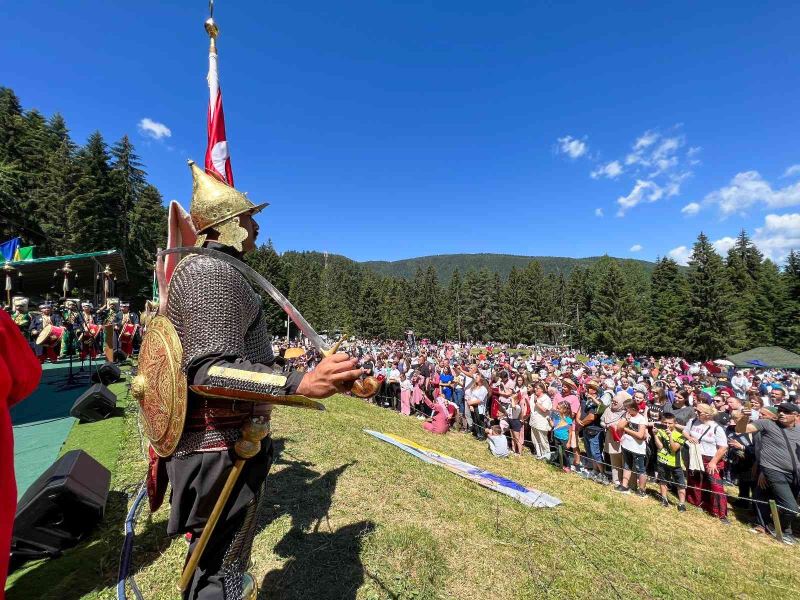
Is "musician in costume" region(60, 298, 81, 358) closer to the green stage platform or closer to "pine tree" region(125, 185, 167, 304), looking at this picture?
the green stage platform

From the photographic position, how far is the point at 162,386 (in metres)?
2.12

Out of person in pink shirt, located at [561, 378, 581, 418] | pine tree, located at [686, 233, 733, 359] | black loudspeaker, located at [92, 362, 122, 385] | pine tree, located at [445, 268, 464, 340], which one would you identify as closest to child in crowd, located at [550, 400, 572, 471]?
person in pink shirt, located at [561, 378, 581, 418]

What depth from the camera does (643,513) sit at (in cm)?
748

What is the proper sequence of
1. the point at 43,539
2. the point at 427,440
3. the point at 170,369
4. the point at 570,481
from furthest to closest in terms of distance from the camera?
the point at 427,440, the point at 570,481, the point at 43,539, the point at 170,369

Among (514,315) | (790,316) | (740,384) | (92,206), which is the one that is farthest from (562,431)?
(514,315)

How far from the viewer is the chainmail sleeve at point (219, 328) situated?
1.85 metres

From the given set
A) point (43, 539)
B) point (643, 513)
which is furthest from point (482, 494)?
point (43, 539)

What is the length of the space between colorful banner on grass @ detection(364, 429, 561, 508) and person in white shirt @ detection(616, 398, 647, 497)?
9.96 feet

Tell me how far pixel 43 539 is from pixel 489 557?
4471 mm

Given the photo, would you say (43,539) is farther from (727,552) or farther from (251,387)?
(727,552)

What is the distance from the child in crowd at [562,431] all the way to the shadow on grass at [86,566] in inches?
369

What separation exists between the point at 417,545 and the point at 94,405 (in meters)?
6.65

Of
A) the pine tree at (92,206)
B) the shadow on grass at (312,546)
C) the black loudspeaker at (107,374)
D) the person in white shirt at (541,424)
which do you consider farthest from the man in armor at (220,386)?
the pine tree at (92,206)

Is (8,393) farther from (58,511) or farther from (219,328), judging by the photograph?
(58,511)
